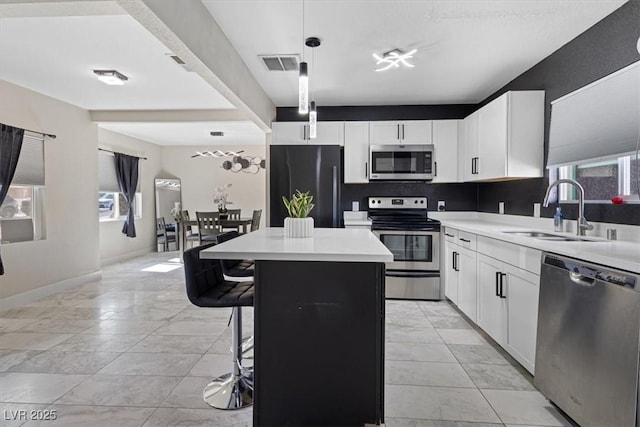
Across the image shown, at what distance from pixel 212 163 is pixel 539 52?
6.59m

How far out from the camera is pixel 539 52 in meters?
2.94

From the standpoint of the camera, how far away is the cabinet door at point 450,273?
3577 millimetres

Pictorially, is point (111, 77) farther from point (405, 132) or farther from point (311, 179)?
point (405, 132)

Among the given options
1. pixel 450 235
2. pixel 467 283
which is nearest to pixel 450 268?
pixel 450 235

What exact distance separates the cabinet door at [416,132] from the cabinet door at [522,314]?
89.4 inches

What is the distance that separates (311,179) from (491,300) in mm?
2341

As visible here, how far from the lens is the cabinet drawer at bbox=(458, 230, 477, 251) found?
3.07 metres

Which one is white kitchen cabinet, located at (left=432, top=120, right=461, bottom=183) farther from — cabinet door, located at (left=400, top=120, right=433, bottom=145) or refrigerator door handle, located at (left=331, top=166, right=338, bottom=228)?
refrigerator door handle, located at (left=331, top=166, right=338, bottom=228)

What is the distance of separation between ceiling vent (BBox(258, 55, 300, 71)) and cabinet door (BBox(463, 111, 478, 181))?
1999mm

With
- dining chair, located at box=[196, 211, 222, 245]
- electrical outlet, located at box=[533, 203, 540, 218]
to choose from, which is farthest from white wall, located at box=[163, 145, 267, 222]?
electrical outlet, located at box=[533, 203, 540, 218]

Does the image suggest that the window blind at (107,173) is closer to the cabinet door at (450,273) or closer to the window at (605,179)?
the cabinet door at (450,273)

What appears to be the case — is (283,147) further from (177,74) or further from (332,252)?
(332,252)

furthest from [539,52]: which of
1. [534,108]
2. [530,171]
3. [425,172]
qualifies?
[425,172]

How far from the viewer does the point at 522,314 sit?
2.26 meters
